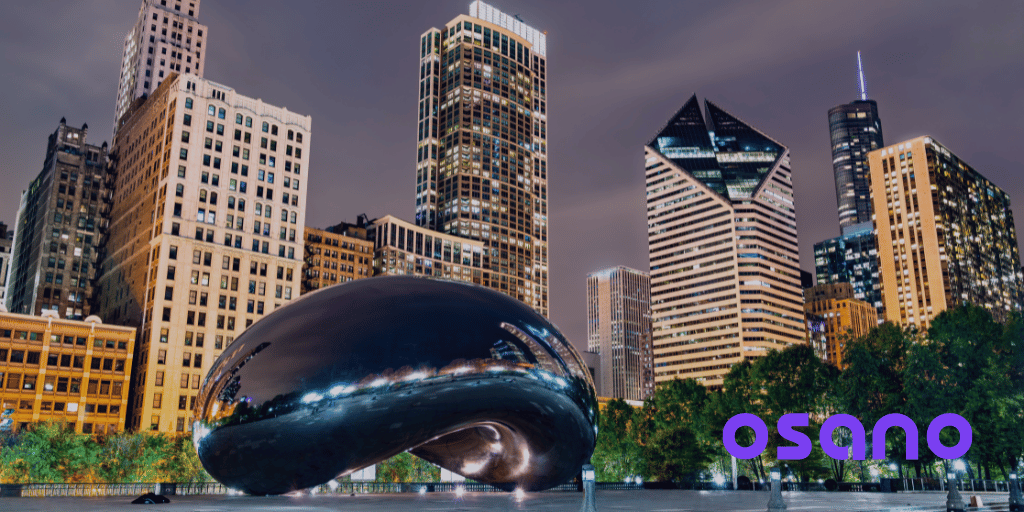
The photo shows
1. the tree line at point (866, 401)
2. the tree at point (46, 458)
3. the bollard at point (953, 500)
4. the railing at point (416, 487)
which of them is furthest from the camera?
the tree at point (46, 458)

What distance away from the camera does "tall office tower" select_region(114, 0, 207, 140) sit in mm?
166625

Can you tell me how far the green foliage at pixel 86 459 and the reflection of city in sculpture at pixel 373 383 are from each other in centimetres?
5820

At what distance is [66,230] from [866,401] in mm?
130340

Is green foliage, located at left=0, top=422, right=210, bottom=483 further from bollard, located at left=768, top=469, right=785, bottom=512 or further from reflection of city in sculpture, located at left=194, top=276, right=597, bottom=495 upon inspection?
reflection of city in sculpture, located at left=194, top=276, right=597, bottom=495

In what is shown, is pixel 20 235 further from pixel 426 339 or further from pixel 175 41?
pixel 426 339

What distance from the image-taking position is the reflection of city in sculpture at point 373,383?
7.93 m

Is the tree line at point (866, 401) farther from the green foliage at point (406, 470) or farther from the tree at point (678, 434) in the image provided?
the green foliage at point (406, 470)

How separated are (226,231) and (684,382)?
73392 mm

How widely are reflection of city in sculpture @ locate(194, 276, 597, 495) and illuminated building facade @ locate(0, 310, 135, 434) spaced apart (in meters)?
99.2

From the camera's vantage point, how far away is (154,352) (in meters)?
100

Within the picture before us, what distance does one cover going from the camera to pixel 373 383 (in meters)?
7.95

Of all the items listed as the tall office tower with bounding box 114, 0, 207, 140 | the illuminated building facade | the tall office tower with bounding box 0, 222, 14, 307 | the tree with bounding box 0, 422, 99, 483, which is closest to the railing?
the tree with bounding box 0, 422, 99, 483

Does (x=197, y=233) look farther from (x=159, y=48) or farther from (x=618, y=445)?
(x=159, y=48)

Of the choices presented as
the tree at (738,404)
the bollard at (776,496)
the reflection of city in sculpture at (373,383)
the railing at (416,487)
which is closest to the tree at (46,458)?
the railing at (416,487)
